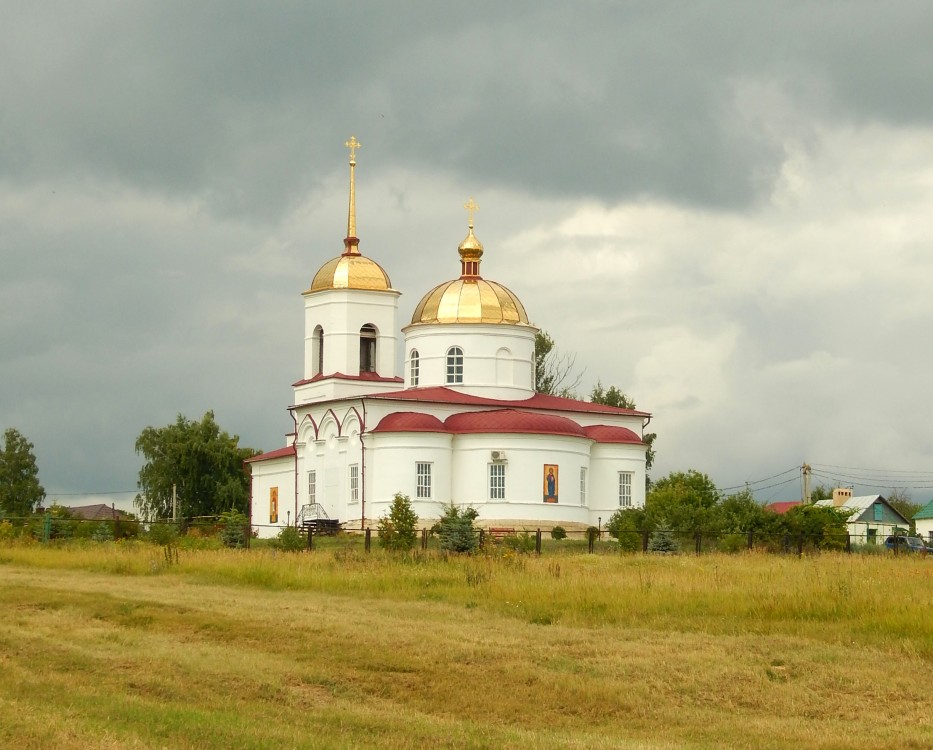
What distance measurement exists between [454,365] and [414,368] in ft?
5.27

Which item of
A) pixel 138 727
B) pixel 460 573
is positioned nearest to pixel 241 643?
pixel 138 727

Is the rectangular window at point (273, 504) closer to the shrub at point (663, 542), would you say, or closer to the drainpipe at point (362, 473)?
the drainpipe at point (362, 473)

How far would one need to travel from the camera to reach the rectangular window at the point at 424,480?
47625mm

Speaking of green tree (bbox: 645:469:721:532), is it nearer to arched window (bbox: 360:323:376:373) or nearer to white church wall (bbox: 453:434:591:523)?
white church wall (bbox: 453:434:591:523)

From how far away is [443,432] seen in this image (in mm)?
47844

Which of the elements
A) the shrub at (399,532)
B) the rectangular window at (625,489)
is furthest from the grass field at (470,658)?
the rectangular window at (625,489)

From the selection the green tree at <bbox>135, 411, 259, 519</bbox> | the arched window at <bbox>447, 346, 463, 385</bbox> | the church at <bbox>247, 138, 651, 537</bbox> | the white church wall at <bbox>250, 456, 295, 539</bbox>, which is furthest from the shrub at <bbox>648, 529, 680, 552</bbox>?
the green tree at <bbox>135, 411, 259, 519</bbox>

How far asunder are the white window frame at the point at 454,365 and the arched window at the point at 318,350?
5.70 meters

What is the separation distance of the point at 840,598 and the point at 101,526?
67.7 ft

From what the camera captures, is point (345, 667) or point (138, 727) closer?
point (138, 727)

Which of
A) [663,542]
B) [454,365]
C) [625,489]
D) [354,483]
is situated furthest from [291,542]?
[625,489]

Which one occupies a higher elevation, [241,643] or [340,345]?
[340,345]

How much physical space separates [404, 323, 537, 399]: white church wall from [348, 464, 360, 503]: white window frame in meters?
4.38

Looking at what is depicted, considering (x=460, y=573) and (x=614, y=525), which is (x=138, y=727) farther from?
(x=614, y=525)
